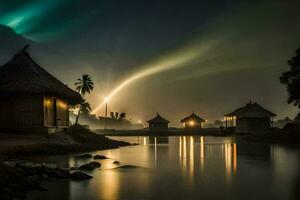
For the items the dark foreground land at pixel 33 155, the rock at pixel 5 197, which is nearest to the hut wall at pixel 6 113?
the dark foreground land at pixel 33 155

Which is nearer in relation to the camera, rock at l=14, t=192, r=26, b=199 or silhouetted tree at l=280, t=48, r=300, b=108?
rock at l=14, t=192, r=26, b=199

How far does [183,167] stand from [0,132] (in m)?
20.2

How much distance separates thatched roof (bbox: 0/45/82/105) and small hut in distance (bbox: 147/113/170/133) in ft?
179

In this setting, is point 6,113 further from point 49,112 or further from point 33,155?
point 33,155

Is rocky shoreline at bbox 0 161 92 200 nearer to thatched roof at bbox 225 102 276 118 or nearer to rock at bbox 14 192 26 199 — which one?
rock at bbox 14 192 26 199

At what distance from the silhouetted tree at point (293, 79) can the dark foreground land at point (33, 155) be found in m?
22.2

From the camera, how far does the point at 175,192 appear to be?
16953mm

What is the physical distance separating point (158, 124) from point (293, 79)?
174 ft

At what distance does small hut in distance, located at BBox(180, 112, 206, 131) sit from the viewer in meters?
103

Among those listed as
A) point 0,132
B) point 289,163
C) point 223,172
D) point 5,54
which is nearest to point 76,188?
point 223,172

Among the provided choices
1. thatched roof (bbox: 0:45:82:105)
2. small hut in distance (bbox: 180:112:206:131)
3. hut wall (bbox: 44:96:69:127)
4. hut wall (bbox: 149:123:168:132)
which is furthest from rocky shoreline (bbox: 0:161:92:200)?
small hut in distance (bbox: 180:112:206:131)

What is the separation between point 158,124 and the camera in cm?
10088

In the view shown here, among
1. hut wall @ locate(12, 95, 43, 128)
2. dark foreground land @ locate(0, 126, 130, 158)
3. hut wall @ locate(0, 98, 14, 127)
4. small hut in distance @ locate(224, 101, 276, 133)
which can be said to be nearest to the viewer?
dark foreground land @ locate(0, 126, 130, 158)

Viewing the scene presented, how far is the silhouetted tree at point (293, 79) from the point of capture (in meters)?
50.3
